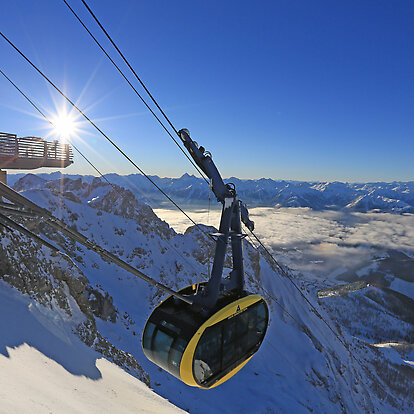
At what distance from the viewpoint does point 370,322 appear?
649 feet

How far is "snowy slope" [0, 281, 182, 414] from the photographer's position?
24.6 feet

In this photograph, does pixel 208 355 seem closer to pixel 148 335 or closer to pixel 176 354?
pixel 176 354

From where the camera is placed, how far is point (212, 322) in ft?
28.5

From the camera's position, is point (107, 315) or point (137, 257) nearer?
point (107, 315)

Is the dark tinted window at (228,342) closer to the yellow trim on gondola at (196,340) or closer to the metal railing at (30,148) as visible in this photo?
the yellow trim on gondola at (196,340)

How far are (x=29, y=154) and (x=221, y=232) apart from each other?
602 inches

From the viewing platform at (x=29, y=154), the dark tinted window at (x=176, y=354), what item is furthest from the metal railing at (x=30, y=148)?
the dark tinted window at (x=176, y=354)

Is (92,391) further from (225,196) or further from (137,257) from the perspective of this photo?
(137,257)

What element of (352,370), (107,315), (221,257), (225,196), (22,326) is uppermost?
(225,196)

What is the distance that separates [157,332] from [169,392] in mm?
16004

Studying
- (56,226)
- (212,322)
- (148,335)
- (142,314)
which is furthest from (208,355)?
(142,314)

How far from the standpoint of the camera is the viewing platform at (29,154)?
54.0ft

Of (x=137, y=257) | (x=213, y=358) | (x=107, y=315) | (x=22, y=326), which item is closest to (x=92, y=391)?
(x=22, y=326)

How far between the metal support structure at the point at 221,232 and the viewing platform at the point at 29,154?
13136 millimetres
